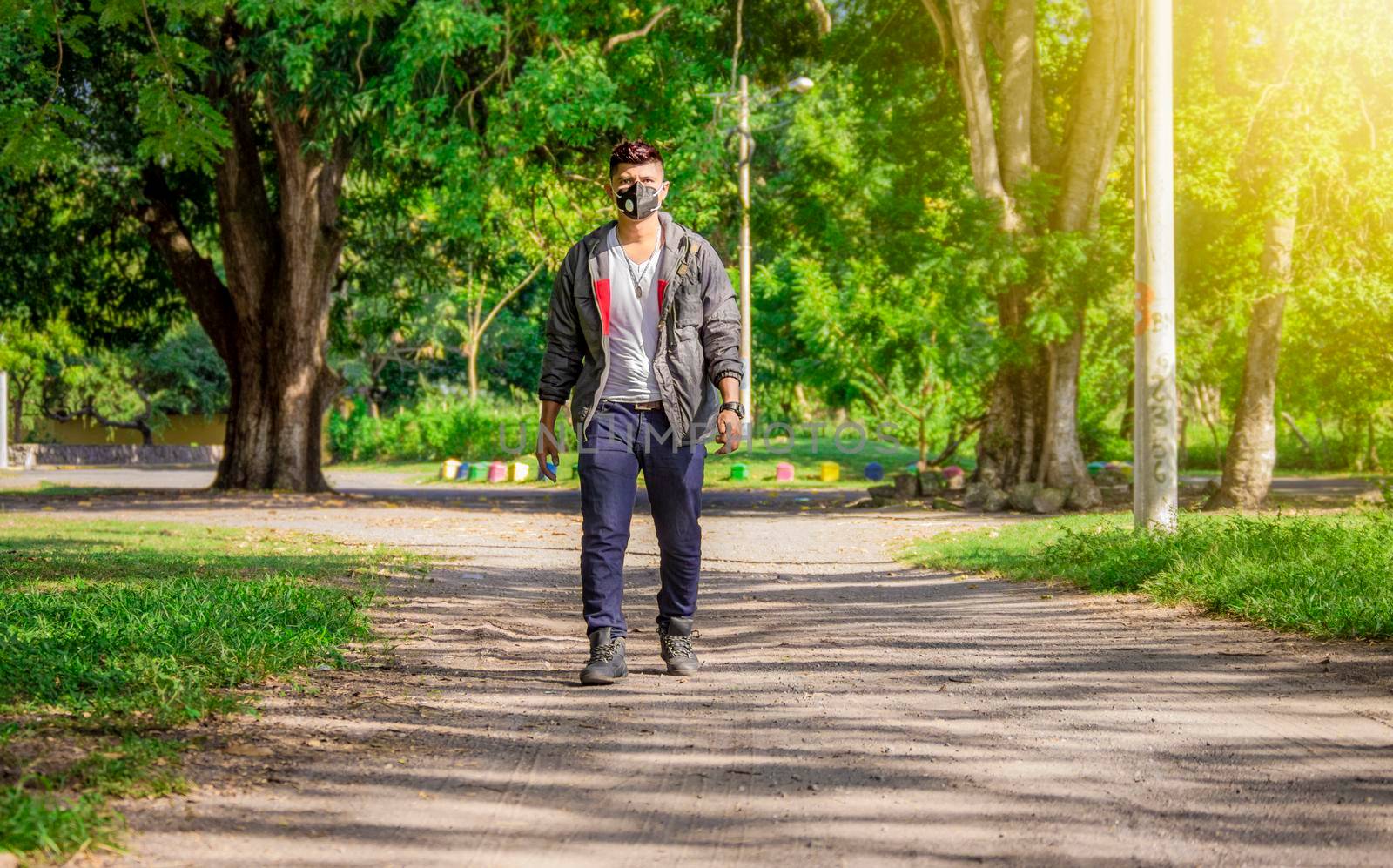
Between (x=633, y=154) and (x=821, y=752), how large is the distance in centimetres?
266

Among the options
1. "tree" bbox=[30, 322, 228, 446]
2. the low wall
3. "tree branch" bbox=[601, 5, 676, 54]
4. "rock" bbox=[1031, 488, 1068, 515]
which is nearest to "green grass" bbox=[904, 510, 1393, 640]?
"rock" bbox=[1031, 488, 1068, 515]

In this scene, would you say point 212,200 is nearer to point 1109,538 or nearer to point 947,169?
point 947,169

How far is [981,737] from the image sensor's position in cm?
512

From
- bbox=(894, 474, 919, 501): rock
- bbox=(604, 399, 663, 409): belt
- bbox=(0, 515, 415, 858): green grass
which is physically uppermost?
bbox=(604, 399, 663, 409): belt

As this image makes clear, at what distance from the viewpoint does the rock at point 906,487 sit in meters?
21.8

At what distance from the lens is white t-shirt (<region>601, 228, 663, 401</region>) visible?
6250mm

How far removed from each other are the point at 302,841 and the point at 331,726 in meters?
1.40

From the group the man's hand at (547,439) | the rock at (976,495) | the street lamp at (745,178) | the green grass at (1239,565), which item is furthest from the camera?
the street lamp at (745,178)

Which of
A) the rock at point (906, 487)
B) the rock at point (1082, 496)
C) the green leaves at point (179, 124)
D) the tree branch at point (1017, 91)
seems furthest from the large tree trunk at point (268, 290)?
the rock at point (1082, 496)

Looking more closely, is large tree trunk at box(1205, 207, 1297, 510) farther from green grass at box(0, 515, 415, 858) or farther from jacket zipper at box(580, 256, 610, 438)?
jacket zipper at box(580, 256, 610, 438)

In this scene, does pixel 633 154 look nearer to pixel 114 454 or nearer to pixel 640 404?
pixel 640 404

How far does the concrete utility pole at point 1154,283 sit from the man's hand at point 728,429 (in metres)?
6.44

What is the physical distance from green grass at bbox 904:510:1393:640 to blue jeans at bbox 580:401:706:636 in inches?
132

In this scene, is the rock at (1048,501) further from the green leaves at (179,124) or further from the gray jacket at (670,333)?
the gray jacket at (670,333)
